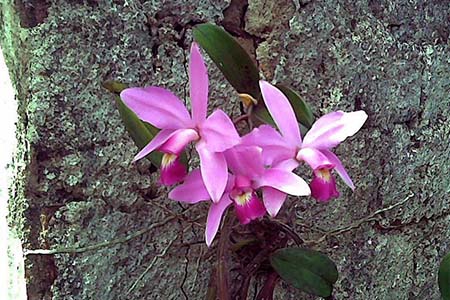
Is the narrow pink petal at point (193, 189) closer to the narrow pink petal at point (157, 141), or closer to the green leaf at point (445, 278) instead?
the narrow pink petal at point (157, 141)

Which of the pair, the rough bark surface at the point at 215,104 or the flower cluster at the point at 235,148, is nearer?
the flower cluster at the point at 235,148

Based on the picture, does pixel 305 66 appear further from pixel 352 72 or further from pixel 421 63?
pixel 421 63

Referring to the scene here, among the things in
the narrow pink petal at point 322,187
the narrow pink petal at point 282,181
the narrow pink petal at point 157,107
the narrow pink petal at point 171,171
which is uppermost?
the narrow pink petal at point 157,107

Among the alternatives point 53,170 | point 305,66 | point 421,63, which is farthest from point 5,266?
point 421,63

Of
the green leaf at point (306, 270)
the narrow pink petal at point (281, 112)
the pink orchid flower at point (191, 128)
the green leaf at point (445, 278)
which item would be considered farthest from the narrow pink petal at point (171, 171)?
the green leaf at point (445, 278)

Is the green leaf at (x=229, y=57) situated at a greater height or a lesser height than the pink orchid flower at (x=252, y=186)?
greater

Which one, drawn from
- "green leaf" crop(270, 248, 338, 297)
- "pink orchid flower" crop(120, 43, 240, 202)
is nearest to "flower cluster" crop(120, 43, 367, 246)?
"pink orchid flower" crop(120, 43, 240, 202)

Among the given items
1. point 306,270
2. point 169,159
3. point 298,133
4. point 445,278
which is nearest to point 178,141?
point 169,159
